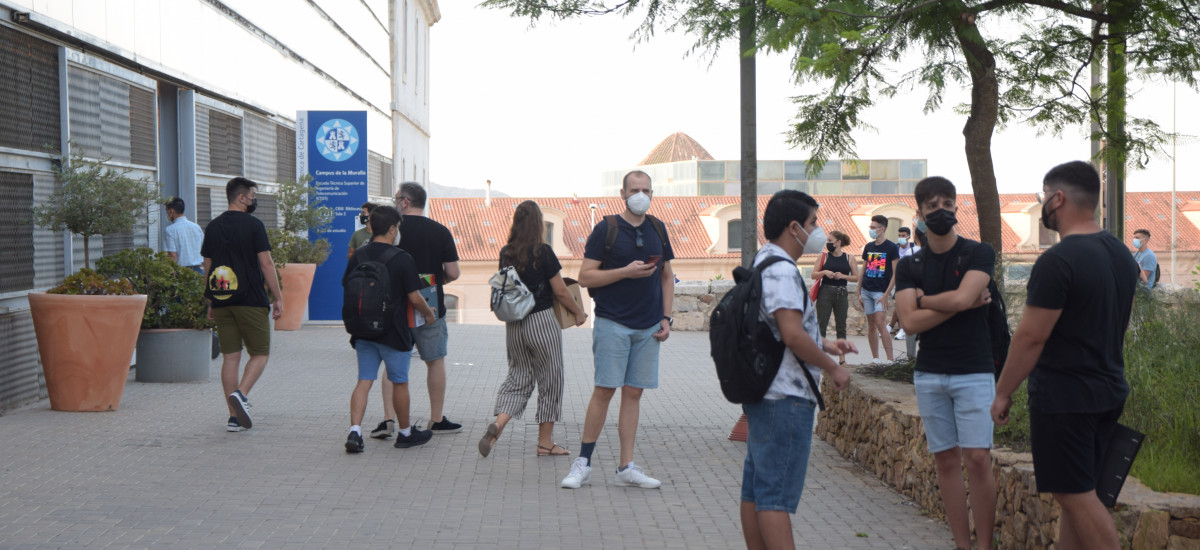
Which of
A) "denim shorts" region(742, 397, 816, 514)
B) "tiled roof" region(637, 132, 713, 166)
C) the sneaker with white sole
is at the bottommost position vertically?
the sneaker with white sole

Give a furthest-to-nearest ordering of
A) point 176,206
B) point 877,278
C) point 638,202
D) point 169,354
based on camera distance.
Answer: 1. point 877,278
2. point 176,206
3. point 169,354
4. point 638,202

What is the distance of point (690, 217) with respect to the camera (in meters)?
70.2

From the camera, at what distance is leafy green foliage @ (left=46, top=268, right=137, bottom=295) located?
366 inches

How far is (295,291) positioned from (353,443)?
11.0 meters

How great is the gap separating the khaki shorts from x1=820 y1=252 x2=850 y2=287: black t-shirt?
301 inches

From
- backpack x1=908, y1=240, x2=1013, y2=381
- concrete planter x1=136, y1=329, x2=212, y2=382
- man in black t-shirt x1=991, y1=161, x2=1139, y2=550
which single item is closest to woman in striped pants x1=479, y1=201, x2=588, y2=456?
backpack x1=908, y1=240, x2=1013, y2=381

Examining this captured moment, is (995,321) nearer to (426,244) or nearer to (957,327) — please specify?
(957,327)

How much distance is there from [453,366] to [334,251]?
6.27 meters

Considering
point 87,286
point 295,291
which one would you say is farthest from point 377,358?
point 295,291

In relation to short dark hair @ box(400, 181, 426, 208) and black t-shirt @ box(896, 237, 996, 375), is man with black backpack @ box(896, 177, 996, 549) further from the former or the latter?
short dark hair @ box(400, 181, 426, 208)

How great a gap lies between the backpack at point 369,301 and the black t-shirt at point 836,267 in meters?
7.68

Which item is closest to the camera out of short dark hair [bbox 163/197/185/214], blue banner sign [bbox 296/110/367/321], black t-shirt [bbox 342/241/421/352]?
black t-shirt [bbox 342/241/421/352]

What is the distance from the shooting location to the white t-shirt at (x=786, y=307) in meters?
4.50

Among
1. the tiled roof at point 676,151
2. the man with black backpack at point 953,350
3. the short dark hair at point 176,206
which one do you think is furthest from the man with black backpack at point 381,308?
the tiled roof at point 676,151
